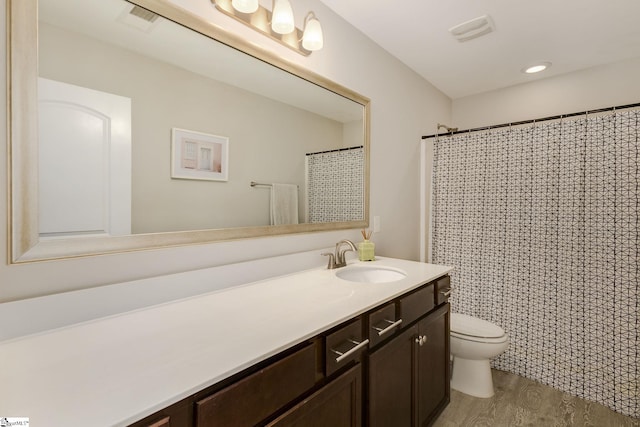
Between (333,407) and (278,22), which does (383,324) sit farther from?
(278,22)

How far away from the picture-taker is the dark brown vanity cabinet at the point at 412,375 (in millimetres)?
1147

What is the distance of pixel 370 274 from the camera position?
1.72 metres

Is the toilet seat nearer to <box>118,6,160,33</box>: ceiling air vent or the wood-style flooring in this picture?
the wood-style flooring

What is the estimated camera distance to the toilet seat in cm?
185

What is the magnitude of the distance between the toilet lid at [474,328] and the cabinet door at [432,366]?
331 millimetres

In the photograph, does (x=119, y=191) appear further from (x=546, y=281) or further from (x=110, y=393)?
(x=546, y=281)

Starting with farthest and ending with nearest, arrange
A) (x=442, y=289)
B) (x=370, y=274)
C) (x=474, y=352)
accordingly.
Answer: (x=474, y=352) → (x=370, y=274) → (x=442, y=289)

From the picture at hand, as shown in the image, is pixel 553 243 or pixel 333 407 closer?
pixel 333 407

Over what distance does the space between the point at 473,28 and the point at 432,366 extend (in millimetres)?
2025

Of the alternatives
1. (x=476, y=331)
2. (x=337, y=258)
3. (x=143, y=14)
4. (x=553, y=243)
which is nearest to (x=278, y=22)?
(x=143, y=14)

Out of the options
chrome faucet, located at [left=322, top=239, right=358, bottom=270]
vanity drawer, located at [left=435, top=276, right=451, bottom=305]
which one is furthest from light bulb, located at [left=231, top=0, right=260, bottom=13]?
vanity drawer, located at [left=435, top=276, right=451, bottom=305]

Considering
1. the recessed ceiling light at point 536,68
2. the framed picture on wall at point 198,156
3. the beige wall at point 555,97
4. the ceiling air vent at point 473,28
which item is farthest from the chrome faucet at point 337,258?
the beige wall at point 555,97

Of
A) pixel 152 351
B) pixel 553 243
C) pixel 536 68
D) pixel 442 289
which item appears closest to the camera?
pixel 152 351

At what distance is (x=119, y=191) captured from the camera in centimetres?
99
